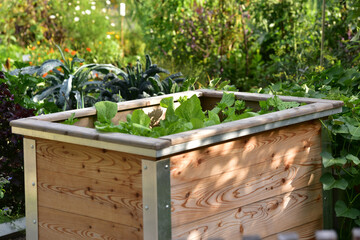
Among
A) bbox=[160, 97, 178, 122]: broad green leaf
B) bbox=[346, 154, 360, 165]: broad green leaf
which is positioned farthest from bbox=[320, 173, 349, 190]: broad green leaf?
bbox=[160, 97, 178, 122]: broad green leaf

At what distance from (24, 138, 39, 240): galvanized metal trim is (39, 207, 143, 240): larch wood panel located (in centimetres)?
3

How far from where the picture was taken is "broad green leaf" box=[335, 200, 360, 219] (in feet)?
9.80

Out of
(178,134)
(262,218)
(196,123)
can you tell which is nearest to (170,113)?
(196,123)

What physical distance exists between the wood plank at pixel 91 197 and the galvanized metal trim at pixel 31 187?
0.03 metres

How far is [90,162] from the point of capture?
2455mm

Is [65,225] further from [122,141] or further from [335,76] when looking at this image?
[335,76]

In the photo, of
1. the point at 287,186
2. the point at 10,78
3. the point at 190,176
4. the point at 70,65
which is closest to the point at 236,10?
the point at 70,65

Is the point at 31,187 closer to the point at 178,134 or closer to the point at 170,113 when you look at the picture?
the point at 170,113

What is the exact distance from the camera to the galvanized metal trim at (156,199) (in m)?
2.21

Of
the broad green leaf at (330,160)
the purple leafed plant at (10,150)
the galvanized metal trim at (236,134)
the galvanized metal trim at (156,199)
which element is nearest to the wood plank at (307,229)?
the broad green leaf at (330,160)

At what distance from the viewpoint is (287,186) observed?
2822 millimetres

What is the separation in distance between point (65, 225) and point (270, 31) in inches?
197

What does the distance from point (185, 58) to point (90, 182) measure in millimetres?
5180

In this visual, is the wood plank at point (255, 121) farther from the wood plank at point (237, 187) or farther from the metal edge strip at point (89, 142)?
the wood plank at point (237, 187)
